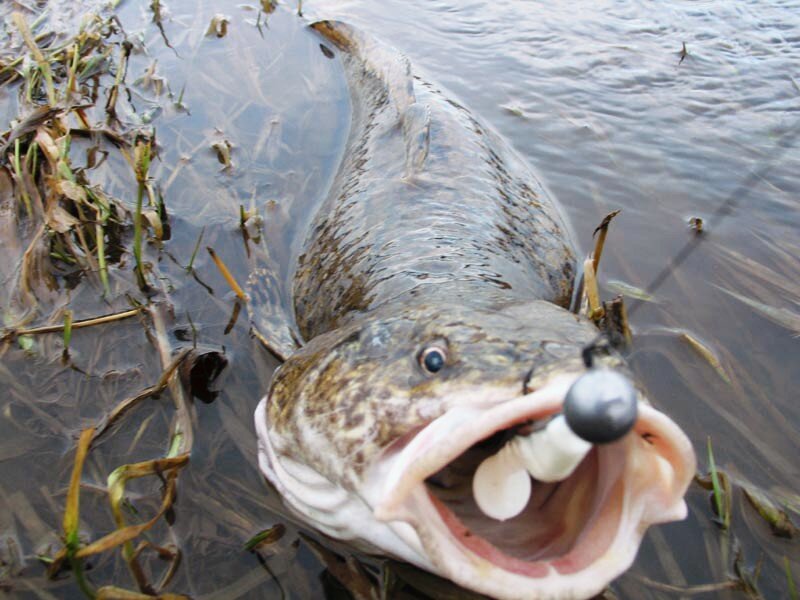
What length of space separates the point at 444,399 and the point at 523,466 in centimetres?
23

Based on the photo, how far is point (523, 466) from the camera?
1277 mm

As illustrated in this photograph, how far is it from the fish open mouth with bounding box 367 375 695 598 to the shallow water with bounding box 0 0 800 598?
724 mm

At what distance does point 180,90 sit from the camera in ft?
16.1

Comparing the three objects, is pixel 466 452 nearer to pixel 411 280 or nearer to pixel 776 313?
pixel 411 280

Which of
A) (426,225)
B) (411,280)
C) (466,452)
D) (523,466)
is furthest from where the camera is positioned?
(426,225)

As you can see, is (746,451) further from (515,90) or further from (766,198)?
(515,90)

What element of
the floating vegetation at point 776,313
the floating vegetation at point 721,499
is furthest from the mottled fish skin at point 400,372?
the floating vegetation at point 776,313

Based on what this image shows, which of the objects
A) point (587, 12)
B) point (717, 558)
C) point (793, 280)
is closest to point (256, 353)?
point (717, 558)

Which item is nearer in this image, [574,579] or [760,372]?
[574,579]

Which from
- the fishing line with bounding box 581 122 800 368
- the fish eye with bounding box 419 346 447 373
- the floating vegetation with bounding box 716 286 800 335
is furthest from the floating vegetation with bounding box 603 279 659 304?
the fish eye with bounding box 419 346 447 373

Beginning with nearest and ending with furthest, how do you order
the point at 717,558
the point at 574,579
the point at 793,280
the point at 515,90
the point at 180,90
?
the point at 574,579 < the point at 717,558 < the point at 793,280 < the point at 180,90 < the point at 515,90

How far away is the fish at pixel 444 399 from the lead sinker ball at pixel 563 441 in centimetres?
4

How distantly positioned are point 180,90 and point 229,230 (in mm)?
1888

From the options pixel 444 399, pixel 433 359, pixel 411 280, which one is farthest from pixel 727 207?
pixel 444 399
